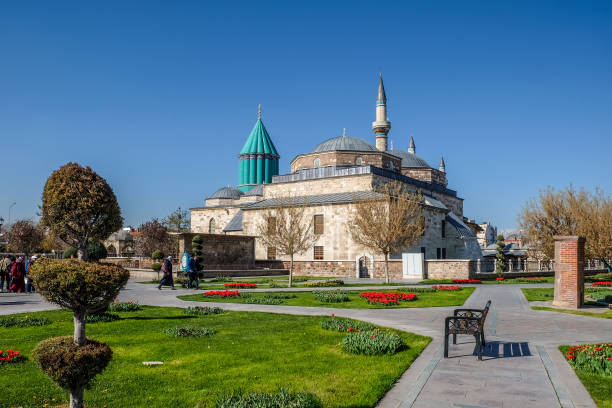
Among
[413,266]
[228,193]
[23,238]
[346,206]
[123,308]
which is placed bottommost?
[413,266]

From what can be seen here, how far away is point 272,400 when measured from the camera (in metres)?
5.05

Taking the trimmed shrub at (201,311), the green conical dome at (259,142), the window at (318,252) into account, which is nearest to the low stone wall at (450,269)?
the window at (318,252)

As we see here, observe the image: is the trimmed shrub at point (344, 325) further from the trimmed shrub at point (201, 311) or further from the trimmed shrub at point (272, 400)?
the trimmed shrub at point (272, 400)

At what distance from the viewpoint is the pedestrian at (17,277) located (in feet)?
61.8

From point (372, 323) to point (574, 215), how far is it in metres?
25.0

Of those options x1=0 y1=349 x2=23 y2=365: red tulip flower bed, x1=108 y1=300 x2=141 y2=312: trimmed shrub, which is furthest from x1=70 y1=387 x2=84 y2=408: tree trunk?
x1=108 y1=300 x2=141 y2=312: trimmed shrub

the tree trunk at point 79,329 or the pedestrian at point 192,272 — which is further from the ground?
the tree trunk at point 79,329

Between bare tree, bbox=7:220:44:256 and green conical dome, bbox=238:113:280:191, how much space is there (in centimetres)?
2379

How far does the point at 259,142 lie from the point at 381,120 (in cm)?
1870

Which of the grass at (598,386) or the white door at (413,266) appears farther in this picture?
the white door at (413,266)

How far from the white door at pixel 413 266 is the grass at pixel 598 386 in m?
23.2

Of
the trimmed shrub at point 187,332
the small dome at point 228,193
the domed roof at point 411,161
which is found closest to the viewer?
the trimmed shrub at point 187,332

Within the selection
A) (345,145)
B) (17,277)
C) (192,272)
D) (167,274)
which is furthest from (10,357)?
(345,145)

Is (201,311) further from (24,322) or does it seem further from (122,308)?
(24,322)
